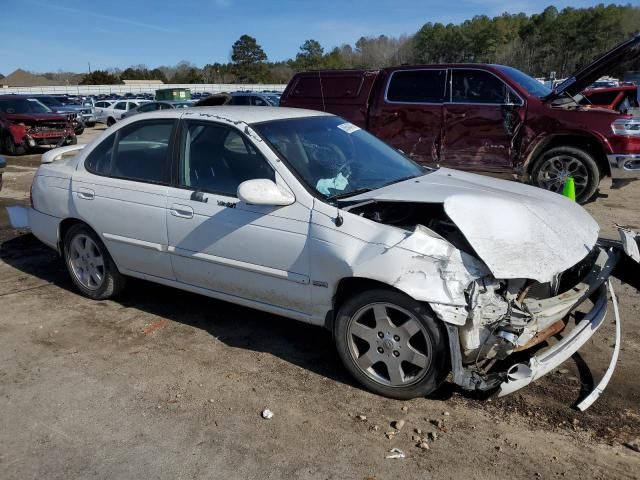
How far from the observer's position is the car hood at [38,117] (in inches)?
620

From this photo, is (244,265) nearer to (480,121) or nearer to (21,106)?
(480,121)

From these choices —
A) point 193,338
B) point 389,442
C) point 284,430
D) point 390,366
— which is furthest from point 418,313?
point 193,338

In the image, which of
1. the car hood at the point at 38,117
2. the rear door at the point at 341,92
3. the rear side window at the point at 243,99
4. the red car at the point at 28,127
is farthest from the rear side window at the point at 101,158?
the rear side window at the point at 243,99

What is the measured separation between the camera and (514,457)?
2.81m

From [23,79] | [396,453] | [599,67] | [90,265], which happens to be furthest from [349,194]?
[23,79]

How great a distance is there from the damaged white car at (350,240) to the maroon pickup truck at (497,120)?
4.09m

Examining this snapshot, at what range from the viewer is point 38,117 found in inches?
627

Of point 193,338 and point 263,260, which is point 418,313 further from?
point 193,338

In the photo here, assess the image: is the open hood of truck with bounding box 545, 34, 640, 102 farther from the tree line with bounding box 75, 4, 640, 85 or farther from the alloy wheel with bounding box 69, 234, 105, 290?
the tree line with bounding box 75, 4, 640, 85

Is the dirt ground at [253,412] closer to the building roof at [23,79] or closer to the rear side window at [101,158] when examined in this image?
the rear side window at [101,158]

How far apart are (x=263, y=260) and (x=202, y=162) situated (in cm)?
101

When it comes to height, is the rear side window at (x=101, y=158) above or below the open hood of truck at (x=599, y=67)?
below

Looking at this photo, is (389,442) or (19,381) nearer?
(389,442)

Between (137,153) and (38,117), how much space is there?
13312 mm
